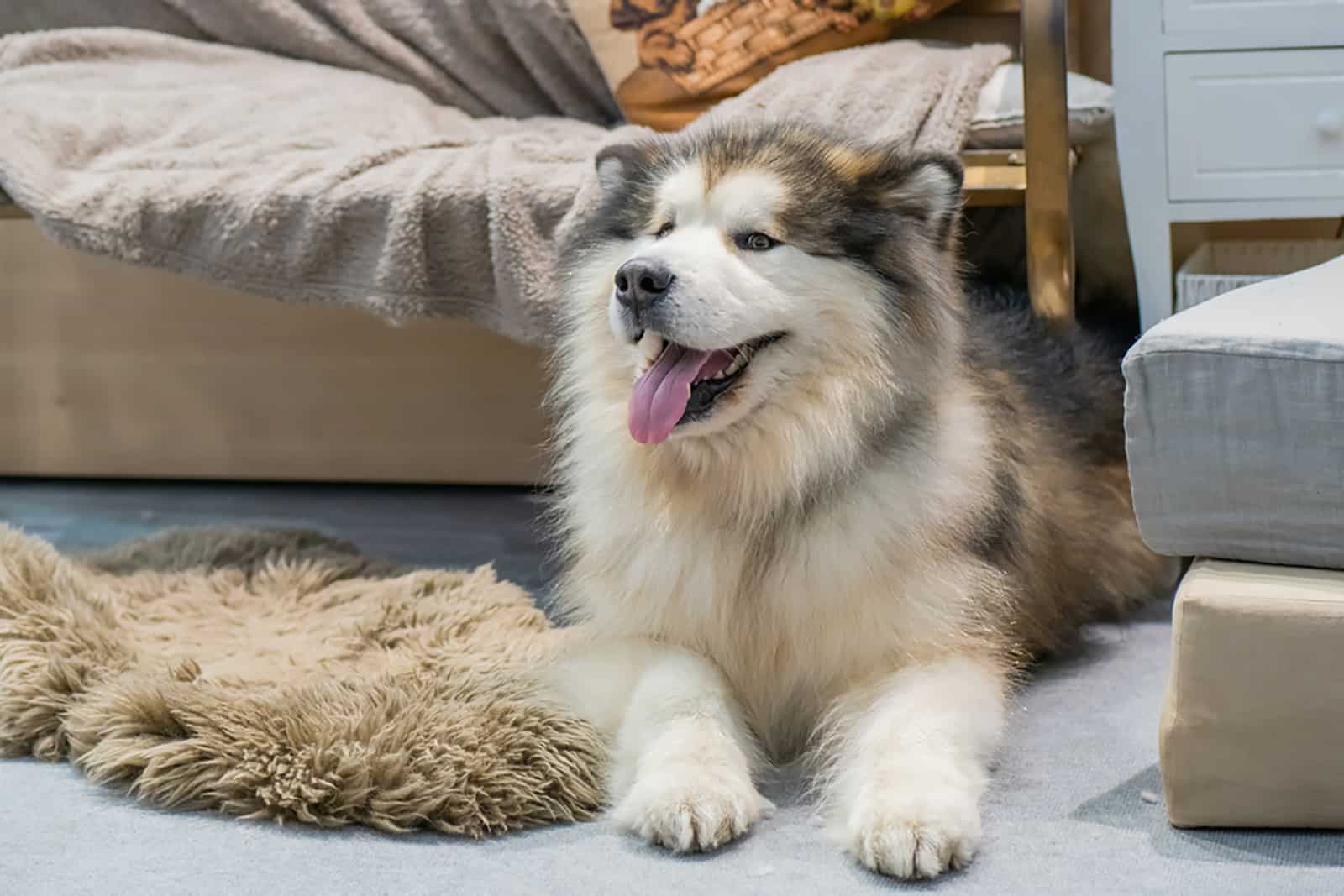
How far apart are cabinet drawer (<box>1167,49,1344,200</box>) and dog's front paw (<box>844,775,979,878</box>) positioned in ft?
4.11

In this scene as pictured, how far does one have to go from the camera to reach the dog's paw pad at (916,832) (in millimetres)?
1311

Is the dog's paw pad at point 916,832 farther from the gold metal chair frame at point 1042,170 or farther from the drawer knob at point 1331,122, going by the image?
the drawer knob at point 1331,122

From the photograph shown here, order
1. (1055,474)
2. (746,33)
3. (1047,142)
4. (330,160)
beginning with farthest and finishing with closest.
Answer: (746,33) → (330,160) → (1047,142) → (1055,474)

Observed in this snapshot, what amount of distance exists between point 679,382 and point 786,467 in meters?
0.16

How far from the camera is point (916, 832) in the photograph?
1318 millimetres

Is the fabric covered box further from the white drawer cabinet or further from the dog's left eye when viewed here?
the white drawer cabinet

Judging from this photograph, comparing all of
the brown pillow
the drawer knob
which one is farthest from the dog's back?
the brown pillow

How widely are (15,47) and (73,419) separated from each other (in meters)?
0.87

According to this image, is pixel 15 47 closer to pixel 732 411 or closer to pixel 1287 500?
pixel 732 411

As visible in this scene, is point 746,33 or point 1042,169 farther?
point 746,33

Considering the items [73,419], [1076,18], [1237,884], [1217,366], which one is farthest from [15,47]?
[1237,884]

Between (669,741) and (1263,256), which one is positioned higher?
(669,741)

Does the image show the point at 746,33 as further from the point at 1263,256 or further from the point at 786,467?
the point at 786,467

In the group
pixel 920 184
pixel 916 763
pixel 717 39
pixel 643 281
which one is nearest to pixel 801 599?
pixel 916 763
